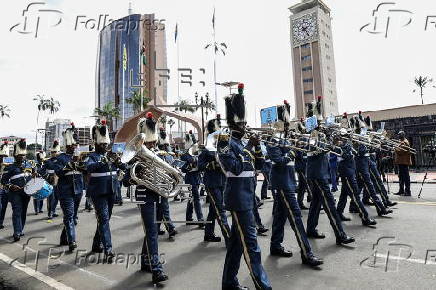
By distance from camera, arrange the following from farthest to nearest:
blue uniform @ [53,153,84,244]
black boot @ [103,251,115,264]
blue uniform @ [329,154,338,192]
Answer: blue uniform @ [329,154,338,192] < blue uniform @ [53,153,84,244] < black boot @ [103,251,115,264]

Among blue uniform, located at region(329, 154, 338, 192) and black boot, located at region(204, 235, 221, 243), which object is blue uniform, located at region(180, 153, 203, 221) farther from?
blue uniform, located at region(329, 154, 338, 192)

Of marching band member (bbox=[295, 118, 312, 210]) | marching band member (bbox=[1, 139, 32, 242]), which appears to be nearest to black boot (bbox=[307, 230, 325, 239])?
marching band member (bbox=[295, 118, 312, 210])

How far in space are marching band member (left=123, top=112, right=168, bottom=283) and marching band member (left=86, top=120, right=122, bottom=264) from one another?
0.85 m

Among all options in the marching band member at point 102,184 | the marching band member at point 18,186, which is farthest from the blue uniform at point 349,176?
the marching band member at point 18,186

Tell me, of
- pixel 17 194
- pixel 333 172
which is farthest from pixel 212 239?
pixel 333 172

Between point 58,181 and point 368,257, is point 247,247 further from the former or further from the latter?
point 58,181

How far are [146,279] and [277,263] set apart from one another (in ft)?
6.29

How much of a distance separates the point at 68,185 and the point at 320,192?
16.1 feet

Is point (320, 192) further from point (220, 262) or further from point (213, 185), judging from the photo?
point (220, 262)

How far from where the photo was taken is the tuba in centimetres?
465

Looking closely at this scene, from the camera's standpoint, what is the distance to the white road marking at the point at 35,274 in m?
4.46

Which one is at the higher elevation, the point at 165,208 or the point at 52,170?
the point at 52,170

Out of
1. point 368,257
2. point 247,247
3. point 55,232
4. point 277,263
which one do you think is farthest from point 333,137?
point 55,232

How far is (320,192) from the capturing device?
19.7 feet
